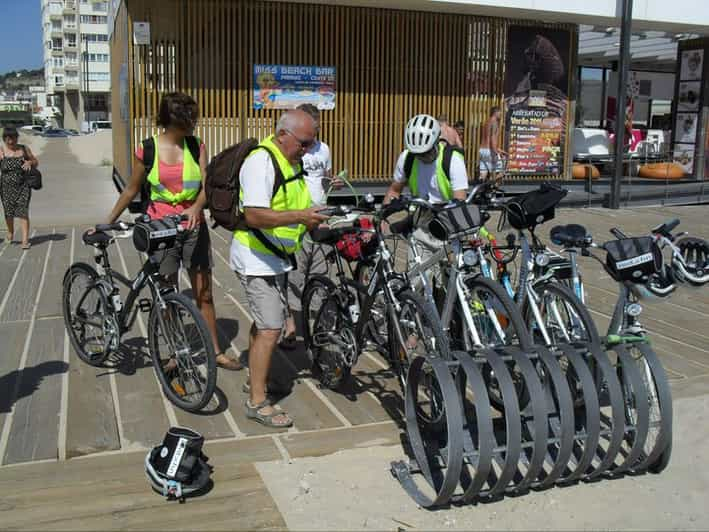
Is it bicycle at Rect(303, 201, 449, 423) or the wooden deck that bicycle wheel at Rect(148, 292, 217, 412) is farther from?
bicycle at Rect(303, 201, 449, 423)

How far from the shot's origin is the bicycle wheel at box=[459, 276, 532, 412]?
4094 mm

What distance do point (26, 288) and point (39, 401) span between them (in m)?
3.33

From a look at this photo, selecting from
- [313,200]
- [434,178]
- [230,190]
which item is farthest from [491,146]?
[230,190]

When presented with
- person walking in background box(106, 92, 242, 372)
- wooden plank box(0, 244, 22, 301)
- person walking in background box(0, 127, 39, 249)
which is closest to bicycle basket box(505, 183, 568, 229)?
person walking in background box(106, 92, 242, 372)

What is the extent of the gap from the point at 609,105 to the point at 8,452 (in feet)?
66.3

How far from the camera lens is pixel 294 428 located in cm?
436

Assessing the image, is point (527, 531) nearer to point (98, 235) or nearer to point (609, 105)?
point (98, 235)

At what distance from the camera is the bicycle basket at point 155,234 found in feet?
15.0

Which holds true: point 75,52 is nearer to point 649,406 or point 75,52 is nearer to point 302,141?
point 302,141

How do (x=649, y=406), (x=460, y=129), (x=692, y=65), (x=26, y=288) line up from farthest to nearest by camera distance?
(x=692, y=65), (x=460, y=129), (x=26, y=288), (x=649, y=406)

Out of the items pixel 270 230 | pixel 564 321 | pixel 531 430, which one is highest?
pixel 270 230

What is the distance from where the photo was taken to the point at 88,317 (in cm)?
527

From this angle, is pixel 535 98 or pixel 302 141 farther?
pixel 535 98

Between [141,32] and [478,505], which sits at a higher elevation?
[141,32]
